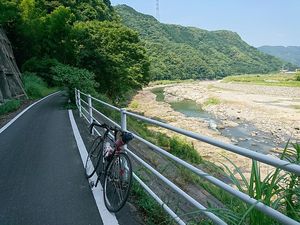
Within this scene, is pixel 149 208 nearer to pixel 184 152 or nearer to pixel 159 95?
pixel 184 152

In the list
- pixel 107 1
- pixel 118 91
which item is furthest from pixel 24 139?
pixel 107 1

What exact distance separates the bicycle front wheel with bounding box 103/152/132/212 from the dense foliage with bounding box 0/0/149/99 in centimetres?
1814

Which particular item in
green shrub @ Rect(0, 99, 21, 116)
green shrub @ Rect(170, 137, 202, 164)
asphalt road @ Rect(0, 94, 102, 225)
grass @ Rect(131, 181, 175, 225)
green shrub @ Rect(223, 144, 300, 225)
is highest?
green shrub @ Rect(223, 144, 300, 225)

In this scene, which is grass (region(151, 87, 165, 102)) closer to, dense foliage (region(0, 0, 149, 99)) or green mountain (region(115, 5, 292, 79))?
green mountain (region(115, 5, 292, 79))

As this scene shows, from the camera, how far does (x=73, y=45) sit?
26.5 m

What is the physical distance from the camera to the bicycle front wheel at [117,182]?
4.10 meters

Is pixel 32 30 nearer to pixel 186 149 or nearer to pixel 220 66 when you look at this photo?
pixel 186 149

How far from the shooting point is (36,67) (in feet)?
115

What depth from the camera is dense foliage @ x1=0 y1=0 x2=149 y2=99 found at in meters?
25.6

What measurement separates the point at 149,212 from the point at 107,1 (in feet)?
224

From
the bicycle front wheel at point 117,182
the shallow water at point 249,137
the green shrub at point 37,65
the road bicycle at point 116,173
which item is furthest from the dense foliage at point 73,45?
the bicycle front wheel at point 117,182

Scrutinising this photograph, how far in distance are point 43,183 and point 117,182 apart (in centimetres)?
185

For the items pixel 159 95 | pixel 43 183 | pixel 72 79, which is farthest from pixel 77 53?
pixel 159 95

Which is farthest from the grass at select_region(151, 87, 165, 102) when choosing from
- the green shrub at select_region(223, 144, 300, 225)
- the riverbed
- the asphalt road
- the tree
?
the green shrub at select_region(223, 144, 300, 225)
